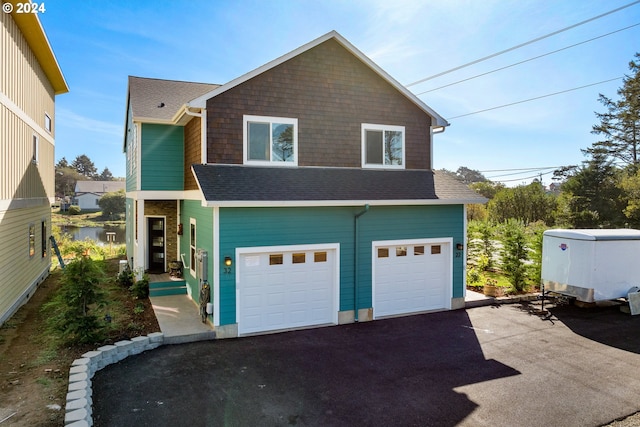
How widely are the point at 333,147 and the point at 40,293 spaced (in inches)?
393

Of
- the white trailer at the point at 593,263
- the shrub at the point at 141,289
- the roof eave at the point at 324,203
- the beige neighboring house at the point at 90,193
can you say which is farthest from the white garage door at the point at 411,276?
the beige neighboring house at the point at 90,193

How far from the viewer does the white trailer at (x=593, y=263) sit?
401 inches

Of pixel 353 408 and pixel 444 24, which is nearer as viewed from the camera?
pixel 353 408

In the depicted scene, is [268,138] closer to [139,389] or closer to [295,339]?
[295,339]

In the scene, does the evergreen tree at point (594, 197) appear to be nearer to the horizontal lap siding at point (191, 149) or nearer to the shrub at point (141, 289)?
the horizontal lap siding at point (191, 149)

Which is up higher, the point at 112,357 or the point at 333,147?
the point at 333,147

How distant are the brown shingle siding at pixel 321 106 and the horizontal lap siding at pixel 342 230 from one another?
1.72 metres

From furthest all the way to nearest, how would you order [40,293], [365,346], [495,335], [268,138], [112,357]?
[40,293], [268,138], [495,335], [365,346], [112,357]

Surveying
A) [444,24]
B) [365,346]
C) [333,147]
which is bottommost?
[365,346]

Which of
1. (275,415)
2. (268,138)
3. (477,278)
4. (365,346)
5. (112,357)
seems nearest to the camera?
(275,415)

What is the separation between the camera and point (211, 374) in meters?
6.63

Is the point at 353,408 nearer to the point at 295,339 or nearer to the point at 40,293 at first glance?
the point at 295,339

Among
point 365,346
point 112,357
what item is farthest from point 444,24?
point 112,357

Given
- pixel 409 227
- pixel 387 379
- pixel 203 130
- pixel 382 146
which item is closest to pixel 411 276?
pixel 409 227
